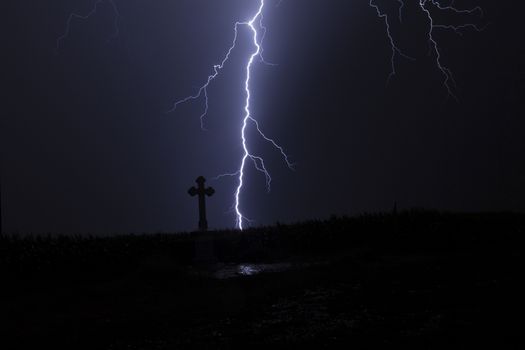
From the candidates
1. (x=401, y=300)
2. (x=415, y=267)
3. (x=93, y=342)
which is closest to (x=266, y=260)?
(x=415, y=267)

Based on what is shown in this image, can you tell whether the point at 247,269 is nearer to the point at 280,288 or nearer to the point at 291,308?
the point at 280,288

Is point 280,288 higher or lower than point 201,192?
lower

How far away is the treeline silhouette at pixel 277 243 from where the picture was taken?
1244 centimetres

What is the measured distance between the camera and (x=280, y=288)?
27.0 ft

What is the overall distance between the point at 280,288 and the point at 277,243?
6.31 meters

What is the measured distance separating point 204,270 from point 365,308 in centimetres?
552

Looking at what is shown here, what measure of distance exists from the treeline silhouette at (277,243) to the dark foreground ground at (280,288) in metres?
0.03

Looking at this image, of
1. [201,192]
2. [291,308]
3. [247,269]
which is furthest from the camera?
[201,192]

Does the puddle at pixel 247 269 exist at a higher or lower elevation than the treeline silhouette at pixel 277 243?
lower

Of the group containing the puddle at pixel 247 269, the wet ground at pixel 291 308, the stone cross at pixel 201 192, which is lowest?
the wet ground at pixel 291 308

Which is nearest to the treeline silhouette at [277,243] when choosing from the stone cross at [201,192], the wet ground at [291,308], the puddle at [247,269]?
the stone cross at [201,192]

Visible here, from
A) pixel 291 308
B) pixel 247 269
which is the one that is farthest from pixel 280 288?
pixel 247 269

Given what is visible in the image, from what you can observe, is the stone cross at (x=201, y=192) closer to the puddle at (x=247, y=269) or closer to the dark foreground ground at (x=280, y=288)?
the dark foreground ground at (x=280, y=288)

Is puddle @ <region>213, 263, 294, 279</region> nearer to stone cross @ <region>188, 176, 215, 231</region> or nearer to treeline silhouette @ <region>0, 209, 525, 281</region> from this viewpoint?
treeline silhouette @ <region>0, 209, 525, 281</region>
